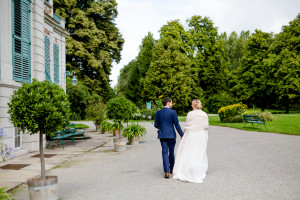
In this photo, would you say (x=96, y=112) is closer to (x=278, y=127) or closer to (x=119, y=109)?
(x=119, y=109)

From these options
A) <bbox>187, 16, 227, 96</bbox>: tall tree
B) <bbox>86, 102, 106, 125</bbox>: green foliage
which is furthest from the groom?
<bbox>187, 16, 227, 96</bbox>: tall tree

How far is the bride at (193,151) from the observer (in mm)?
6367

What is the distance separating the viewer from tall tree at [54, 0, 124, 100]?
33.6 m

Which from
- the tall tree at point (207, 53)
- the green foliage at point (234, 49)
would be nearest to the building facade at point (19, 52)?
the tall tree at point (207, 53)

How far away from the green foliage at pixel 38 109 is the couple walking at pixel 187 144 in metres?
2.50

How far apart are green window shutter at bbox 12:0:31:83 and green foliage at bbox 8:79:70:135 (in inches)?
220

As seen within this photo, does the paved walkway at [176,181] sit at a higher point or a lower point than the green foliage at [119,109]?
lower

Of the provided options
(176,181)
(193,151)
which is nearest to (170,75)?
(193,151)

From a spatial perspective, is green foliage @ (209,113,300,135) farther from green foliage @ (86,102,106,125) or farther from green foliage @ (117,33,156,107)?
green foliage @ (117,33,156,107)

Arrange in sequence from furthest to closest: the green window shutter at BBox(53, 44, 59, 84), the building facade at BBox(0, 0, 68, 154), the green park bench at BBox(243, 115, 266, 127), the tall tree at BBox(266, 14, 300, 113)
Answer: the tall tree at BBox(266, 14, 300, 113) → the green park bench at BBox(243, 115, 266, 127) → the green window shutter at BBox(53, 44, 59, 84) → the building facade at BBox(0, 0, 68, 154)

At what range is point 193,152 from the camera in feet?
21.7

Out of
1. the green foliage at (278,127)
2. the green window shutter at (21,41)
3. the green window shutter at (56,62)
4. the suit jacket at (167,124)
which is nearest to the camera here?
the suit jacket at (167,124)

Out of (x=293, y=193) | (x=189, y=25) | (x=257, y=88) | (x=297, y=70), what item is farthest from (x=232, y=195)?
(x=189, y=25)

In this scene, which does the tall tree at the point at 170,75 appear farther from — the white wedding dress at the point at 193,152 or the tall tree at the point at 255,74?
the white wedding dress at the point at 193,152
